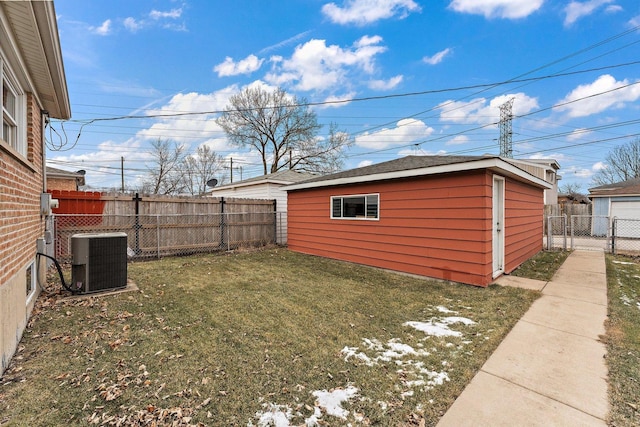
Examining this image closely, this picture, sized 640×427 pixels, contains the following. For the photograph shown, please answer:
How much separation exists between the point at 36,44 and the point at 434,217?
660cm

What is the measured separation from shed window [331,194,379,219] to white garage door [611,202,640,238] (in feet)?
48.3

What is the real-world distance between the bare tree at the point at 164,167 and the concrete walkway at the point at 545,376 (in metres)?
31.5

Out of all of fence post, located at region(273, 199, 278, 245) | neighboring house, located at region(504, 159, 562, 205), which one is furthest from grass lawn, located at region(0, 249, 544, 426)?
neighboring house, located at region(504, 159, 562, 205)

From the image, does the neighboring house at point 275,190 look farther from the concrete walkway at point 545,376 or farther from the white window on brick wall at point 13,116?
the concrete walkway at point 545,376

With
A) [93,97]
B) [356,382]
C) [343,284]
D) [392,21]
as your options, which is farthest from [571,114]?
[93,97]

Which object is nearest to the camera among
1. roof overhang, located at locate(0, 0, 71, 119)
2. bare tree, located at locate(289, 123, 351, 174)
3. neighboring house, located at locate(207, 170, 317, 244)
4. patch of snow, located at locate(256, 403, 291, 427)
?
patch of snow, located at locate(256, 403, 291, 427)

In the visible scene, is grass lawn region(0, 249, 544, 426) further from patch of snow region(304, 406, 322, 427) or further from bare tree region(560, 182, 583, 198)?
bare tree region(560, 182, 583, 198)

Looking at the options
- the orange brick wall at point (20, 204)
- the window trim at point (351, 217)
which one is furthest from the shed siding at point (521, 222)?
the orange brick wall at point (20, 204)

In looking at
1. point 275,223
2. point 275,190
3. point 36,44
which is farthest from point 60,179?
point 36,44

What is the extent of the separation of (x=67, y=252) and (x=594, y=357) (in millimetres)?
9904

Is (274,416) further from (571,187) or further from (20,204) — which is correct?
(571,187)

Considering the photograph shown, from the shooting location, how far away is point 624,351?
295 centimetres

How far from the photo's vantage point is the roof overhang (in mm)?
2600

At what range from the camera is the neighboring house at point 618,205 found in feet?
45.2
